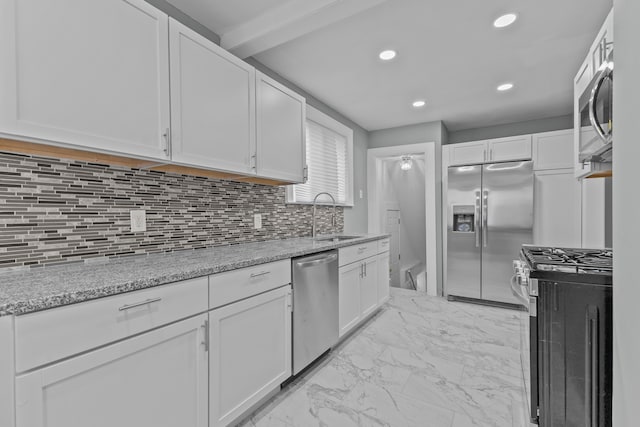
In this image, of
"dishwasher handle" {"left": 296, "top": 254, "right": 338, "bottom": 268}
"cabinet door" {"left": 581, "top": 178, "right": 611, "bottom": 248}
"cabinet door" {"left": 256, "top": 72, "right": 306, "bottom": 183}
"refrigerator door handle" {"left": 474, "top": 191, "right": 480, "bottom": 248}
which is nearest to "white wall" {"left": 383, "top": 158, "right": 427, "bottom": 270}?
"refrigerator door handle" {"left": 474, "top": 191, "right": 480, "bottom": 248}

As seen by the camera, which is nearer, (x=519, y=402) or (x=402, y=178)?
(x=519, y=402)

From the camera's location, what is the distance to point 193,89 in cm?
168

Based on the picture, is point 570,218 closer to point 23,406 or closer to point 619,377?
point 619,377

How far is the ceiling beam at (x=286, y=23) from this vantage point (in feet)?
5.93

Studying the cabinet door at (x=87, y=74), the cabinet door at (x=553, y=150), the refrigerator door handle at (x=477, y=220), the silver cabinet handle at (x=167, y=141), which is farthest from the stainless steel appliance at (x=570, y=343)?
the cabinet door at (x=553, y=150)

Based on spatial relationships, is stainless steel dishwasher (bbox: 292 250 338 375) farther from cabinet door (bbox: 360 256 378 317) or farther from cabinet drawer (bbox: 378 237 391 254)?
cabinet drawer (bbox: 378 237 391 254)

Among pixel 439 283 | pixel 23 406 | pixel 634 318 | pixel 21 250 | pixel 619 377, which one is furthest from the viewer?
pixel 439 283

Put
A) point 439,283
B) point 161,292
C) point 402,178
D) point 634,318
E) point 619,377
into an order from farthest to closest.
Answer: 1. point 402,178
2. point 439,283
3. point 161,292
4. point 619,377
5. point 634,318

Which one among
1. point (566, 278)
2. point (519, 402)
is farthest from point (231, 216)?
point (519, 402)

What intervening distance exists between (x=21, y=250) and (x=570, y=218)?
464 centimetres

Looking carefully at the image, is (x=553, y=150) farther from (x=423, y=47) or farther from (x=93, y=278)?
(x=93, y=278)

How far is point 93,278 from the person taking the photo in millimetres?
1109

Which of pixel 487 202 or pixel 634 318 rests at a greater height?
pixel 487 202

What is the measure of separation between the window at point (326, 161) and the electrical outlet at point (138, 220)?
55.9 inches
